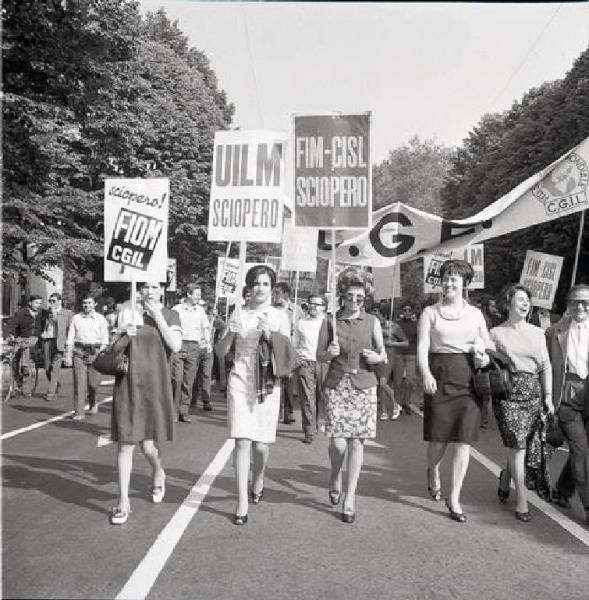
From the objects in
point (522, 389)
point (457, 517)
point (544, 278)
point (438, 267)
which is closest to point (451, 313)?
point (522, 389)

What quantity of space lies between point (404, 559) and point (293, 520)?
113 centimetres

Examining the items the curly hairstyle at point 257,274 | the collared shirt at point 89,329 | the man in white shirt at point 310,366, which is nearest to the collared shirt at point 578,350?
the curly hairstyle at point 257,274

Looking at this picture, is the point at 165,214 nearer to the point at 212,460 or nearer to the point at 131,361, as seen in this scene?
the point at 131,361

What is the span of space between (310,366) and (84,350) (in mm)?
3712

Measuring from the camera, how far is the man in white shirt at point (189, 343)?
1135cm

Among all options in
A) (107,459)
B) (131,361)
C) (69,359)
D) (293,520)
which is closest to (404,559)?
(293,520)

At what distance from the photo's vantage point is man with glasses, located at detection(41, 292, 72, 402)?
14.2 meters

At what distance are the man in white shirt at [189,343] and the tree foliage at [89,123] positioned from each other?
192 inches

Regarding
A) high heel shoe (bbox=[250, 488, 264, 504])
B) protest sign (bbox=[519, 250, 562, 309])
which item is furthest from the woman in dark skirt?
protest sign (bbox=[519, 250, 562, 309])

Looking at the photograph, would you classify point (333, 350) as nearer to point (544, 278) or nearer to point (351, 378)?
point (351, 378)

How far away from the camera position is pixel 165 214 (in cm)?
685

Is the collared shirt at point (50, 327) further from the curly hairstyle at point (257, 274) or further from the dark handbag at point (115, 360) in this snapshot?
the curly hairstyle at point (257, 274)

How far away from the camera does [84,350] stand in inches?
468

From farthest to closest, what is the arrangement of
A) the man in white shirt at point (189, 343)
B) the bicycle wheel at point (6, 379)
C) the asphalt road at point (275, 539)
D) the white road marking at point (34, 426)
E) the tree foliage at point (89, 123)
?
the tree foliage at point (89, 123), the bicycle wheel at point (6, 379), the man in white shirt at point (189, 343), the white road marking at point (34, 426), the asphalt road at point (275, 539)
